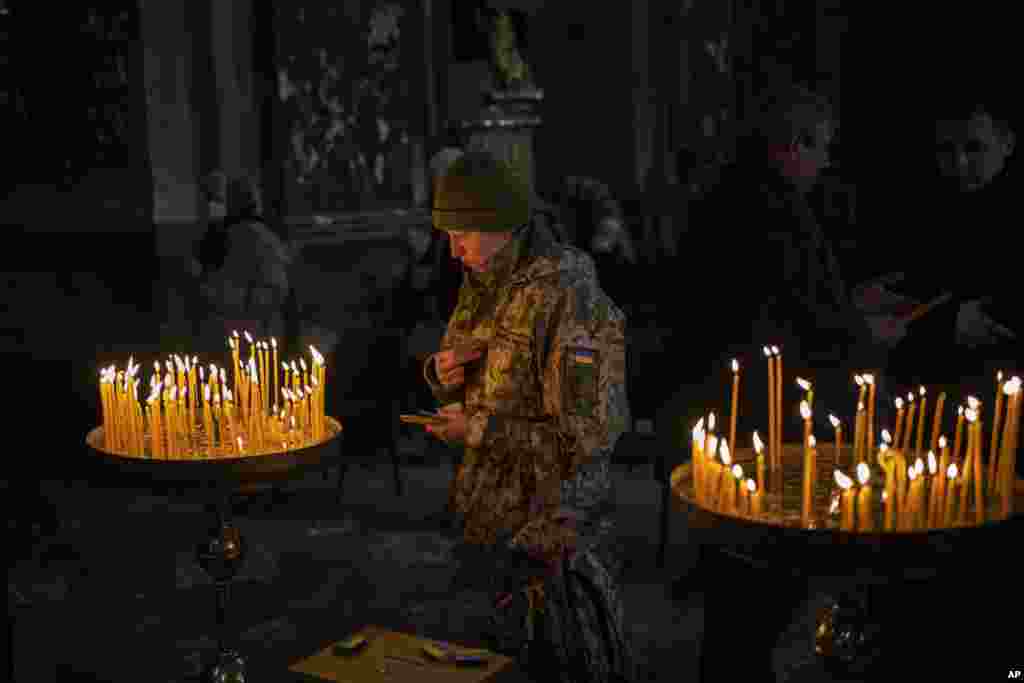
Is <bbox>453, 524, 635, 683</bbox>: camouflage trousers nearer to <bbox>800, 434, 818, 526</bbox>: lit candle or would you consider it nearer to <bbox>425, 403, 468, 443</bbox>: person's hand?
<bbox>425, 403, 468, 443</bbox>: person's hand

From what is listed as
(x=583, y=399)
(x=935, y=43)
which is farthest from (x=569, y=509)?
(x=935, y=43)

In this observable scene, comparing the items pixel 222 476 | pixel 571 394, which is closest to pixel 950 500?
pixel 571 394

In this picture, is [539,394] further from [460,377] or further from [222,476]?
[222,476]

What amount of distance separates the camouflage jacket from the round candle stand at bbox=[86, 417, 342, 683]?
384mm

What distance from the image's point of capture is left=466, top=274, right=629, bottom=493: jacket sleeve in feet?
9.48

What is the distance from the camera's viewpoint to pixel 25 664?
4.29 metres

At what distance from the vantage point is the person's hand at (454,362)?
303 cm

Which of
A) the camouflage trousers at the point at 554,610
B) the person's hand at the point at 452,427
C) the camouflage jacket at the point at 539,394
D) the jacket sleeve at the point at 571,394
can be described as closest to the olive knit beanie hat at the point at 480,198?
the camouflage jacket at the point at 539,394

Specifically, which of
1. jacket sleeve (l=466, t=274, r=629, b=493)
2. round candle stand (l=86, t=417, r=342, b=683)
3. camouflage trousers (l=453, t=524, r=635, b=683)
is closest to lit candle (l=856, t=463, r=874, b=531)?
jacket sleeve (l=466, t=274, r=629, b=493)

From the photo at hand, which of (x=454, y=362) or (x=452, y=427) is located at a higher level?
(x=454, y=362)

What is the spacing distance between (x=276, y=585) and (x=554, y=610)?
7.42 ft

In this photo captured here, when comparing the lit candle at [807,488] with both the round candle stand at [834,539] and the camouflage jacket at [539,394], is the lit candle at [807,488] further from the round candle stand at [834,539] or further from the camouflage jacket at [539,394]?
the camouflage jacket at [539,394]

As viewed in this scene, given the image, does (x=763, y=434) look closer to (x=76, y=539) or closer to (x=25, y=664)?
(x=25, y=664)

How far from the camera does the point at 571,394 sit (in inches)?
114
